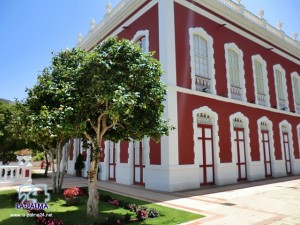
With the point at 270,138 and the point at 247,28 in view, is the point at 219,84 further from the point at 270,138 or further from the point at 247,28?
the point at 270,138

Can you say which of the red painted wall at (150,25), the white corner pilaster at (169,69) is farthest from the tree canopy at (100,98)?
the red painted wall at (150,25)

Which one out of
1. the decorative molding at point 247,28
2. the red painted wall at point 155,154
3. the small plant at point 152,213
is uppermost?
the decorative molding at point 247,28

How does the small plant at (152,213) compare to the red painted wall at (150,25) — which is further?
the red painted wall at (150,25)

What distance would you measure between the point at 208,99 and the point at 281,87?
389 inches

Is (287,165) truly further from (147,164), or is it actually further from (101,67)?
(101,67)

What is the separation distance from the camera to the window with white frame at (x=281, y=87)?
19844mm

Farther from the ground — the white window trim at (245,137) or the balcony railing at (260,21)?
the balcony railing at (260,21)

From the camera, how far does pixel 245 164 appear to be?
15.4 m

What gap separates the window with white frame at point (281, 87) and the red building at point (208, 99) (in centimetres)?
17

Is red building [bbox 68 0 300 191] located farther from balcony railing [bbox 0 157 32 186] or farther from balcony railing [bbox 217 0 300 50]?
balcony railing [bbox 0 157 32 186]

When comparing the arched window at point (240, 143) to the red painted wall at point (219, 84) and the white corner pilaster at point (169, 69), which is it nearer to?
the red painted wall at point (219, 84)

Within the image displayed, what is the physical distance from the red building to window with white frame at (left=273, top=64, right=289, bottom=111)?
0.55ft

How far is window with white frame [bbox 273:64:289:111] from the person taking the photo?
65.1 ft

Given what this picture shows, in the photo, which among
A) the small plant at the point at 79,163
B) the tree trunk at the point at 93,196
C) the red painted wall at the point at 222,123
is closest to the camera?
the tree trunk at the point at 93,196
